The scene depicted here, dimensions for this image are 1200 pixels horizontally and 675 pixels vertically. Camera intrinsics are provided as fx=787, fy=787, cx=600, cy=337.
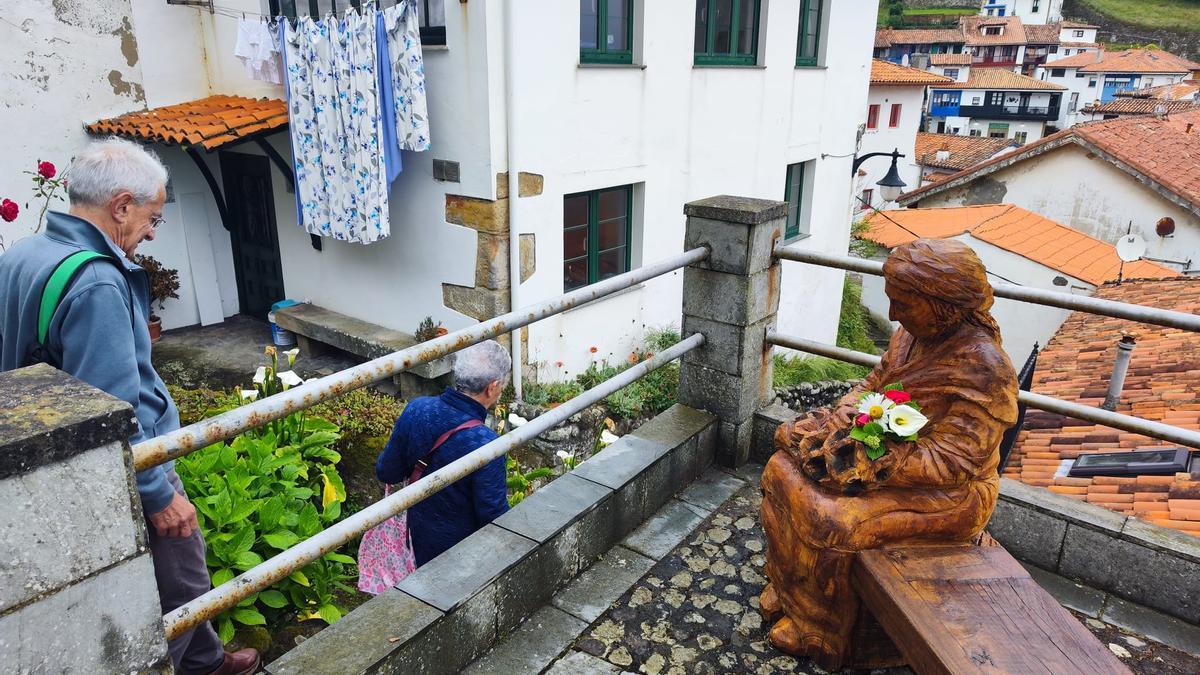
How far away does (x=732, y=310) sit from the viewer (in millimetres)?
3674

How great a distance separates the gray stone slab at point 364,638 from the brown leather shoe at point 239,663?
2.04 ft

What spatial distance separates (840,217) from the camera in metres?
12.8

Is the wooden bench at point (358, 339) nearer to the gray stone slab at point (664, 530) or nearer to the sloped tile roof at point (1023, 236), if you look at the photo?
the gray stone slab at point (664, 530)

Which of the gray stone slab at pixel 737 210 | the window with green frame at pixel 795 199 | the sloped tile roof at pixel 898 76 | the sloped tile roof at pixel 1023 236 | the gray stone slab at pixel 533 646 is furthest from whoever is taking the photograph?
the sloped tile roof at pixel 898 76

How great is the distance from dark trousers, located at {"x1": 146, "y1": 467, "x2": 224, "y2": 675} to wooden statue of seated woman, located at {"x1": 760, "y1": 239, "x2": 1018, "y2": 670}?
6.16 feet

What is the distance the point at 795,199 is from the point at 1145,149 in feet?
39.4

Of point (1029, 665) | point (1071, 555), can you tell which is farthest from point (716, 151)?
point (1029, 665)

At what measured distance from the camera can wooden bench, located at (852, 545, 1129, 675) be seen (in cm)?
198

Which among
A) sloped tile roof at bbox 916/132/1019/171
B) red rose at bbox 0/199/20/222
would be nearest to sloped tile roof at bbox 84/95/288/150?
red rose at bbox 0/199/20/222

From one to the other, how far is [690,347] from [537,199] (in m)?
4.03

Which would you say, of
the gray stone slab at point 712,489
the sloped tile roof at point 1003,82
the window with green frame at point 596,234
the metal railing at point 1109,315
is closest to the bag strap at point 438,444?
the gray stone slab at point 712,489

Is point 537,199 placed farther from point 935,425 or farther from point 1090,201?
point 1090,201

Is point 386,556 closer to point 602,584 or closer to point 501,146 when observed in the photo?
point 602,584

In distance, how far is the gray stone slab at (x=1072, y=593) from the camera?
2.96 metres
